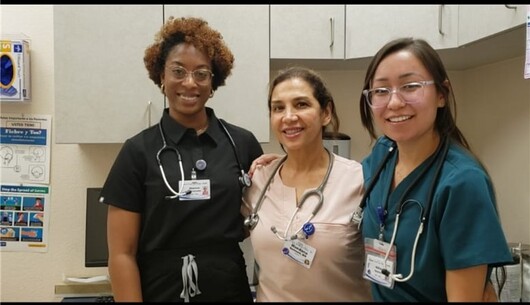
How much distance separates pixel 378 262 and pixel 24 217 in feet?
6.60

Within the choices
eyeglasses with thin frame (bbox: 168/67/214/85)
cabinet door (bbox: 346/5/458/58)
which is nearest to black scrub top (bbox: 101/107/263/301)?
eyeglasses with thin frame (bbox: 168/67/214/85)

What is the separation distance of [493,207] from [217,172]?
81 cm

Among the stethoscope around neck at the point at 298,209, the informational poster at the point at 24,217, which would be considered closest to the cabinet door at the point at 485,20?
the stethoscope around neck at the point at 298,209

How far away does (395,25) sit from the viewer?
6.36 feet

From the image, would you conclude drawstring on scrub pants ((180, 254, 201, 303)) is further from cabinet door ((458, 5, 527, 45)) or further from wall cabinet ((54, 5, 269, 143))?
cabinet door ((458, 5, 527, 45))

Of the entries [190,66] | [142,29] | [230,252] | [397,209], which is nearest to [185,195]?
[230,252]

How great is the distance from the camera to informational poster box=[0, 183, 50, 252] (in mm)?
2314

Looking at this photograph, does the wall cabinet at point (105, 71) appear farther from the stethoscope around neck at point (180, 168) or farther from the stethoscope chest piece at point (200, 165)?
the stethoscope chest piece at point (200, 165)

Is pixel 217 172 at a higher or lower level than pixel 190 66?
lower

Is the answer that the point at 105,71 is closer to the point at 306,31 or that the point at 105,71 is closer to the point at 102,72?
the point at 102,72

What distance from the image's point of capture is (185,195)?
1337mm

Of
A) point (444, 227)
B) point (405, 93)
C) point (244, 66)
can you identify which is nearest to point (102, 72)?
point (244, 66)

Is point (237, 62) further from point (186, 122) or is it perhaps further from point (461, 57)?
point (461, 57)

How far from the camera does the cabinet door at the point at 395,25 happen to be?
1.81 meters
